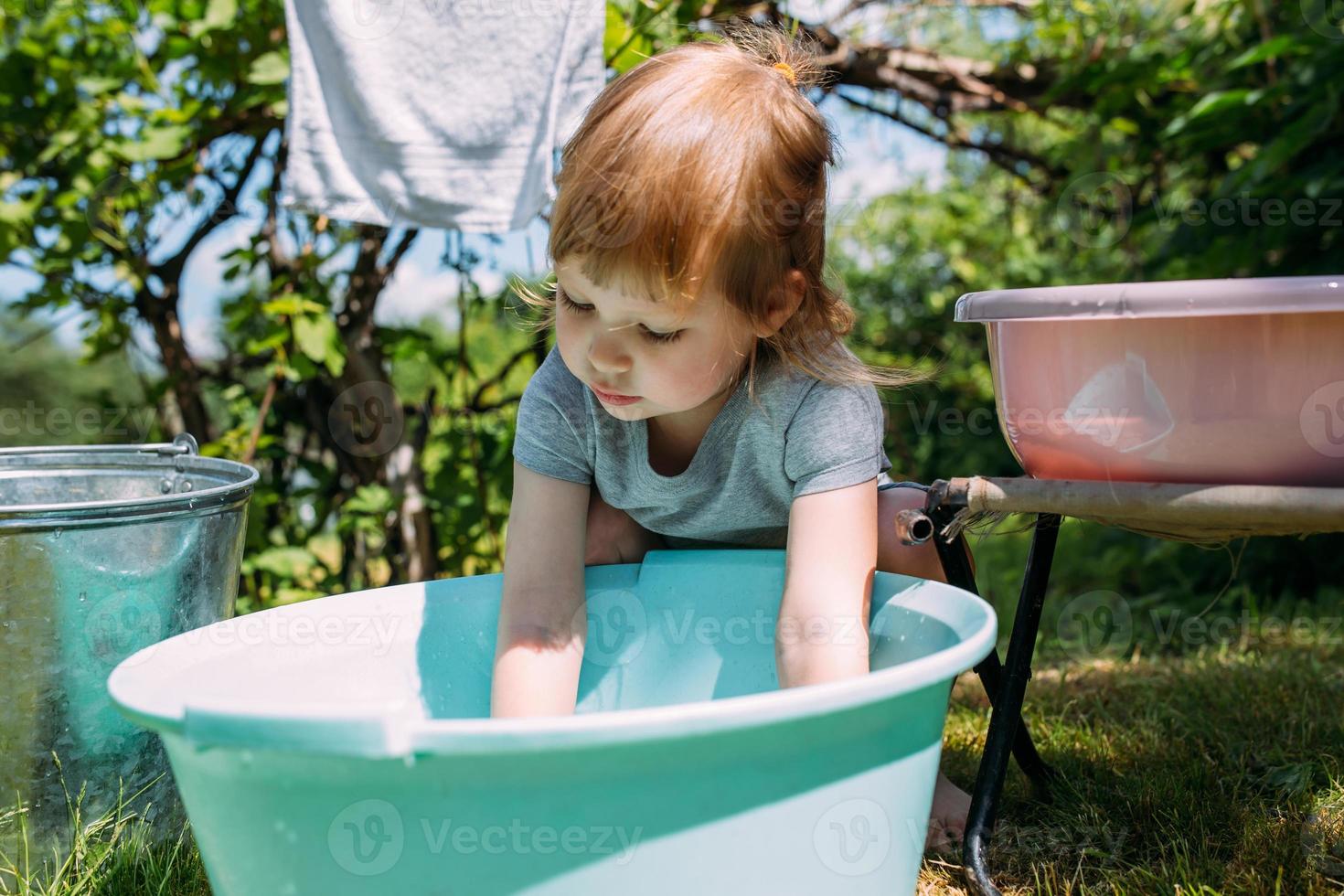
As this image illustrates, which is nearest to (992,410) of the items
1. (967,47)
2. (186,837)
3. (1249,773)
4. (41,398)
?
(967,47)

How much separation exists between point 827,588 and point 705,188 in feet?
1.30

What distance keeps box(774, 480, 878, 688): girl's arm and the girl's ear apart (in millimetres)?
179

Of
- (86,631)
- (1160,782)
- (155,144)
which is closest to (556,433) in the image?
(86,631)

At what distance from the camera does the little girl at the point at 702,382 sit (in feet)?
3.38

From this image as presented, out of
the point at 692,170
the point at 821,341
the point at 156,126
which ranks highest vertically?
the point at 156,126

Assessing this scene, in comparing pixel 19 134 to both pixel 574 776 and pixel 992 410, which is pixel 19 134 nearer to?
pixel 574 776

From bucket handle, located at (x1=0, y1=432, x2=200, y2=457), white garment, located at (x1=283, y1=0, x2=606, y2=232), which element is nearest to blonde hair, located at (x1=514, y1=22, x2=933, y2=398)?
white garment, located at (x1=283, y1=0, x2=606, y2=232)

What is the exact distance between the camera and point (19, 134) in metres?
2.17

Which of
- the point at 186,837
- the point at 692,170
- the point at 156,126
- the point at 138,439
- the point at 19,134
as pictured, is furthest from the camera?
the point at 138,439

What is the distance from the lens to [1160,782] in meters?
1.25

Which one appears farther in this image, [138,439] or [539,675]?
[138,439]

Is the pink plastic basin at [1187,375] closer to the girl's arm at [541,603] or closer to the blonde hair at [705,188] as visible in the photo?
the blonde hair at [705,188]

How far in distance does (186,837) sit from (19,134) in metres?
1.62

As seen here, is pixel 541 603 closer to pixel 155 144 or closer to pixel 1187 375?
pixel 1187 375
